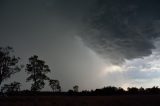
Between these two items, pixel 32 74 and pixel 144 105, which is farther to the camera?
pixel 32 74

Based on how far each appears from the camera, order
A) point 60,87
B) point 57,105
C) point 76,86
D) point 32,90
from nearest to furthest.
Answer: point 57,105 < point 32,90 < point 60,87 < point 76,86

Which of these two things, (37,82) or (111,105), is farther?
(37,82)

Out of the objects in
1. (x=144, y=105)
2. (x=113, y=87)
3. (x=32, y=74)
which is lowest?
(x=144, y=105)

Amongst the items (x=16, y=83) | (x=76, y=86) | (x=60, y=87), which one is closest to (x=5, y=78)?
(x=16, y=83)

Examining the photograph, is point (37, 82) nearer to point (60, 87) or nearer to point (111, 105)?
point (60, 87)

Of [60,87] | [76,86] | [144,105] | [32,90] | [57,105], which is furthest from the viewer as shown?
[76,86]

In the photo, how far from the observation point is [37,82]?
75.2 meters

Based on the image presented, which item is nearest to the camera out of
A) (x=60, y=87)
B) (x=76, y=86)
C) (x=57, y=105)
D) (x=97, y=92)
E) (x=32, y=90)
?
(x=57, y=105)

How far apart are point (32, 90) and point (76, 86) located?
5783cm

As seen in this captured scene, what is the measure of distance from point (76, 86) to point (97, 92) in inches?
2674

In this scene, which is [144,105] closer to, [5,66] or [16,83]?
[5,66]

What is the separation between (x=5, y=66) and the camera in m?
65.6

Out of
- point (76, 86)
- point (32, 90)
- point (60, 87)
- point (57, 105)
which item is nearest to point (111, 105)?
point (57, 105)

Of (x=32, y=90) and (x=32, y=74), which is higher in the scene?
(x=32, y=74)
